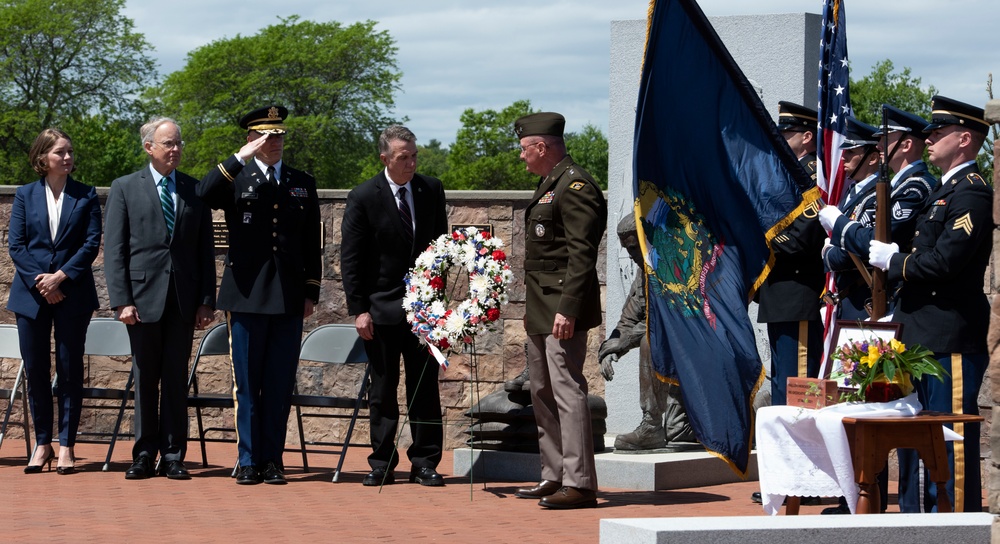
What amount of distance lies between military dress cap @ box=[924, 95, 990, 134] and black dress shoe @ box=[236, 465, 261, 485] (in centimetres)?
445

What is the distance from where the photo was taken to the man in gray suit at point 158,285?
27.9ft

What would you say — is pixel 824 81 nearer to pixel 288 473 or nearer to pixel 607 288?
pixel 607 288

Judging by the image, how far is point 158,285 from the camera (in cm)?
851

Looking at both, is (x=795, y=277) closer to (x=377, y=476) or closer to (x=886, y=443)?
(x=886, y=443)

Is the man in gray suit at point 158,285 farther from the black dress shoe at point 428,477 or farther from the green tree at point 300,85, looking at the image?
the green tree at point 300,85

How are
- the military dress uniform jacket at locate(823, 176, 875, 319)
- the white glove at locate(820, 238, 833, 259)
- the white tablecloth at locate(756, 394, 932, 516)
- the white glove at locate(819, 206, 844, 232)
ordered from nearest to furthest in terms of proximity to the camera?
1. the white tablecloth at locate(756, 394, 932, 516)
2. the white glove at locate(819, 206, 844, 232)
3. the white glove at locate(820, 238, 833, 259)
4. the military dress uniform jacket at locate(823, 176, 875, 319)

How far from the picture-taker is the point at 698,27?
22.7 ft

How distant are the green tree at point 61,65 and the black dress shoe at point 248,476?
155 feet

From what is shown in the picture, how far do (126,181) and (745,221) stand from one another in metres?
4.03

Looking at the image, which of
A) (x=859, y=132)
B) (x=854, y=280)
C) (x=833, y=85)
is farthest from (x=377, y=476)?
(x=833, y=85)

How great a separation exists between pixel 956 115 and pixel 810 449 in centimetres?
168

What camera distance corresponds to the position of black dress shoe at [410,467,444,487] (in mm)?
8211

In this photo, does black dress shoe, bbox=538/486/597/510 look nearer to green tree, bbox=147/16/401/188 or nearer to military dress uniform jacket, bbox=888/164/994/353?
military dress uniform jacket, bbox=888/164/994/353

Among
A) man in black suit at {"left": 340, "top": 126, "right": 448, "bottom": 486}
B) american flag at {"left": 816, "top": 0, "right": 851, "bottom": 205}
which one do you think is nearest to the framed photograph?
american flag at {"left": 816, "top": 0, "right": 851, "bottom": 205}
